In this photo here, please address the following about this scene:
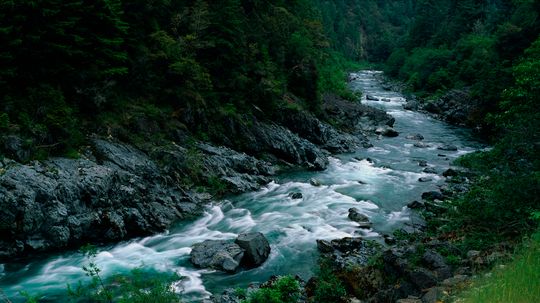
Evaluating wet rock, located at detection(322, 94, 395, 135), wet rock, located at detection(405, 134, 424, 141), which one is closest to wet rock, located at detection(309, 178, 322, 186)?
wet rock, located at detection(322, 94, 395, 135)

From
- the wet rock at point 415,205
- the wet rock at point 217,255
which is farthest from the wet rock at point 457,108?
the wet rock at point 217,255

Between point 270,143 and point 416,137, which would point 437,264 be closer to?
point 270,143

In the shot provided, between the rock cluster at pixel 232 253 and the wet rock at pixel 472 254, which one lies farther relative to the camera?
the rock cluster at pixel 232 253

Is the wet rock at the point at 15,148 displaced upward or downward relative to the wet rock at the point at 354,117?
upward

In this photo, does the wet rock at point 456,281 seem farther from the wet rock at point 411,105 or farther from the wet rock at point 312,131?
the wet rock at point 411,105

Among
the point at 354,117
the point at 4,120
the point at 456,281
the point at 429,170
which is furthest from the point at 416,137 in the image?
the point at 4,120

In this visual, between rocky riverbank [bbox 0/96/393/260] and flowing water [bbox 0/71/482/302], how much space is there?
73cm

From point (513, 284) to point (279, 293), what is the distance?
667 centimetres

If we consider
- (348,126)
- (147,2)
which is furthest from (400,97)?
(147,2)

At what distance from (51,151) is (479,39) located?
176 feet

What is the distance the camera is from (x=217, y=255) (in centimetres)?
1512

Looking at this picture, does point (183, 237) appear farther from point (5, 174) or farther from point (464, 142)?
point (464, 142)

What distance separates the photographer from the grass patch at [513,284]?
5496mm

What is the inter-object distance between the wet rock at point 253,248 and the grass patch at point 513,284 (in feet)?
30.0
